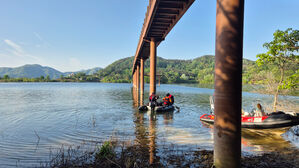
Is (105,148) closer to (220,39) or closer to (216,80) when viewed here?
(216,80)

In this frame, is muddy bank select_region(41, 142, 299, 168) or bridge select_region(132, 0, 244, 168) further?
muddy bank select_region(41, 142, 299, 168)

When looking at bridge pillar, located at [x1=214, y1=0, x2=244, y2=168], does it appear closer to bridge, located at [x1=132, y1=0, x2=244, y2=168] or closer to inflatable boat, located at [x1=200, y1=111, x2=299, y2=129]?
bridge, located at [x1=132, y1=0, x2=244, y2=168]

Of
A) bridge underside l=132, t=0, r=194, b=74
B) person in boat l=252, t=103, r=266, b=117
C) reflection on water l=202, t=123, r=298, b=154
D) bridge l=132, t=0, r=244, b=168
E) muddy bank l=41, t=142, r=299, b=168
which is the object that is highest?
bridge underside l=132, t=0, r=194, b=74

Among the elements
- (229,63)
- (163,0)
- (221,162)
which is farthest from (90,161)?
(163,0)

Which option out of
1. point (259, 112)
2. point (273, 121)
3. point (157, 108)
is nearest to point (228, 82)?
point (273, 121)

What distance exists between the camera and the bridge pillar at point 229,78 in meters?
3.94

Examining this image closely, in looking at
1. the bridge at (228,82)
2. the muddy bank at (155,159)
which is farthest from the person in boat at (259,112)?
the bridge at (228,82)

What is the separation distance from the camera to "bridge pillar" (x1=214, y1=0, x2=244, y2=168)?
394 cm

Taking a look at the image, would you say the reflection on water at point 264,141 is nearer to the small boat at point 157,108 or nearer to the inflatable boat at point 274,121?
the inflatable boat at point 274,121

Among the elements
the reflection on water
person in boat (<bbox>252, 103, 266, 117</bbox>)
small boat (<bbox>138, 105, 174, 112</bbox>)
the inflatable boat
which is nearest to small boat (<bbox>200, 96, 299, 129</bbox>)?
the inflatable boat

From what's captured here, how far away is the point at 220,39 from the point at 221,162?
9.35 feet

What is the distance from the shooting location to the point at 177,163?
5258 millimetres

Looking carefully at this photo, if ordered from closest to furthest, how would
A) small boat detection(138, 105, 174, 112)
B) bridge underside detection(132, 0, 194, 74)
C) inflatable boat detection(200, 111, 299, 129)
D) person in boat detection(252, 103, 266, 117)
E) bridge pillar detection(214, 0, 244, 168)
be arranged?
1. bridge pillar detection(214, 0, 244, 168)
2. inflatable boat detection(200, 111, 299, 129)
3. person in boat detection(252, 103, 266, 117)
4. bridge underside detection(132, 0, 194, 74)
5. small boat detection(138, 105, 174, 112)

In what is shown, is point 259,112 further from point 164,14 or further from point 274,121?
point 164,14
